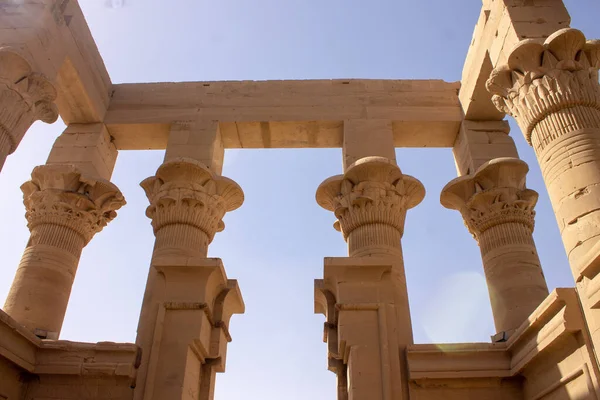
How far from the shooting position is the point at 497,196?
9281mm

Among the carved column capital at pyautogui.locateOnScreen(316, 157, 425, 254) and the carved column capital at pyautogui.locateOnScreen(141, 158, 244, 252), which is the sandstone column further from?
the carved column capital at pyautogui.locateOnScreen(316, 157, 425, 254)

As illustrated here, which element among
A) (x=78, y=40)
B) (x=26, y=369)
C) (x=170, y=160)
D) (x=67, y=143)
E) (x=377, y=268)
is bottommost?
(x=26, y=369)

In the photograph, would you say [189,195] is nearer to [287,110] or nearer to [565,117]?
[287,110]

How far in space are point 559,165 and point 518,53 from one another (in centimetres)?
187

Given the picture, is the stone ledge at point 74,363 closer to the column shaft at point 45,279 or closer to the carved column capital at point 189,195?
the column shaft at point 45,279

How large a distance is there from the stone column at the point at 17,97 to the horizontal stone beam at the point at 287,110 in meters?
2.91

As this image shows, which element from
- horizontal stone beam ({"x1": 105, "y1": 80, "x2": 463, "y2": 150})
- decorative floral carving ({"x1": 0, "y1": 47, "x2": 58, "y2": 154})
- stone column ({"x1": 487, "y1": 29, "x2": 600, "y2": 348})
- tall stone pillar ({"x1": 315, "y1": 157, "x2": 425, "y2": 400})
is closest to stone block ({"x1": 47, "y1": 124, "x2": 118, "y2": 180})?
horizontal stone beam ({"x1": 105, "y1": 80, "x2": 463, "y2": 150})

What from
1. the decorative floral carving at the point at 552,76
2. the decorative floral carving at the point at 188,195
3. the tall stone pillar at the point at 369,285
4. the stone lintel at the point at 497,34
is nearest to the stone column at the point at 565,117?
the decorative floral carving at the point at 552,76

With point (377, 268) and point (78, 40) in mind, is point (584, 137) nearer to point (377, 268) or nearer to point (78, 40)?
point (377, 268)

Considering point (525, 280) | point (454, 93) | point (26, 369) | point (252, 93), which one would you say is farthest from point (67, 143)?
point (525, 280)

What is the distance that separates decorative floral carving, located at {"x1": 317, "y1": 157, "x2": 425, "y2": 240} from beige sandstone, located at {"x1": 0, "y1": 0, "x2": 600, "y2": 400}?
3 cm

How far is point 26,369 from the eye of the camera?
23.9 feet

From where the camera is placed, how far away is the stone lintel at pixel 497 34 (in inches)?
326

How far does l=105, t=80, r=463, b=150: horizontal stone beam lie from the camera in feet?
37.0
